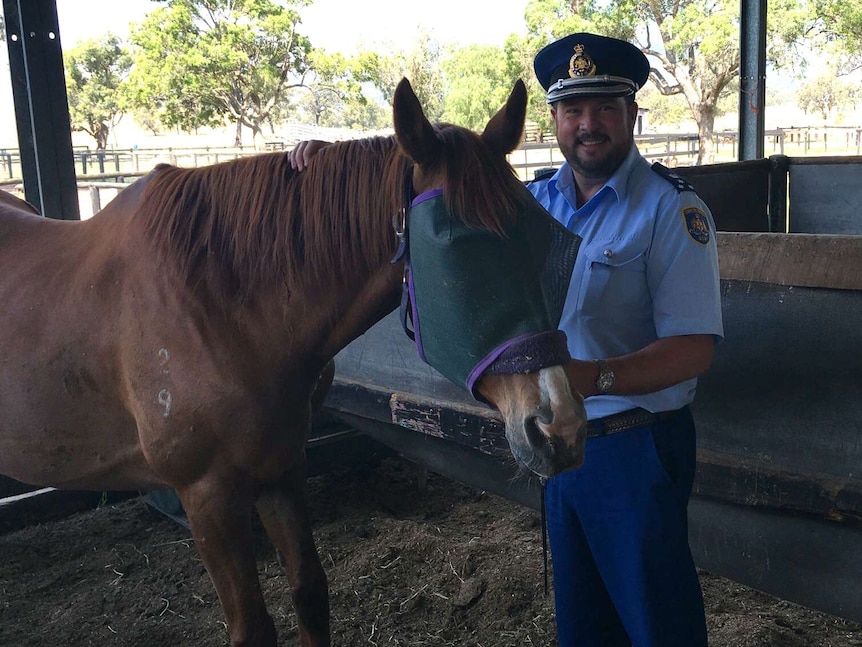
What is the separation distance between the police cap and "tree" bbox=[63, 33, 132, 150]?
2397cm

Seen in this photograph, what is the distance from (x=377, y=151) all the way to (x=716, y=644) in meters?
1.85

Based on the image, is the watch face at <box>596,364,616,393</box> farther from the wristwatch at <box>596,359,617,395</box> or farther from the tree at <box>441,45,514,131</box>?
the tree at <box>441,45,514,131</box>

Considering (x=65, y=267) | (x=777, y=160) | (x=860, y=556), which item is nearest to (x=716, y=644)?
(x=860, y=556)

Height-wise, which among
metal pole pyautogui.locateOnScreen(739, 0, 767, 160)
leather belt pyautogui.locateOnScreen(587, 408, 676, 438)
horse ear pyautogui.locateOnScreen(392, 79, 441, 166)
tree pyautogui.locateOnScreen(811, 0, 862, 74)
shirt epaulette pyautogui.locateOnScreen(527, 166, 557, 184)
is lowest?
leather belt pyautogui.locateOnScreen(587, 408, 676, 438)

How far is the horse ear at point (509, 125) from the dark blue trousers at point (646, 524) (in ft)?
2.08

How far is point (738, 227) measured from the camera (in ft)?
14.9

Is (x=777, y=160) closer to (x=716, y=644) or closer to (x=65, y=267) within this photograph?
(x=716, y=644)

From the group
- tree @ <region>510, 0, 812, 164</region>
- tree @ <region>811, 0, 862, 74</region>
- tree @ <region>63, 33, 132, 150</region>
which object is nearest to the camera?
tree @ <region>811, 0, 862, 74</region>

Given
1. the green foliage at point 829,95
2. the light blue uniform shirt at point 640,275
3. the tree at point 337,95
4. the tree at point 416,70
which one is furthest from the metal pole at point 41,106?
the green foliage at point 829,95

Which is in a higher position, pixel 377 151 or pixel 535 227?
pixel 377 151

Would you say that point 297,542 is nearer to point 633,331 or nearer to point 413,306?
point 413,306

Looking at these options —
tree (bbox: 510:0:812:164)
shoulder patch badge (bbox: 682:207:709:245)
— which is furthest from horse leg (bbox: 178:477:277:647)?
tree (bbox: 510:0:812:164)

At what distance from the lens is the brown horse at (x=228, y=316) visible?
151cm

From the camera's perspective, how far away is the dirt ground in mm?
2496
